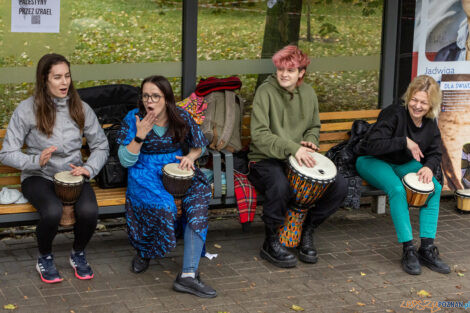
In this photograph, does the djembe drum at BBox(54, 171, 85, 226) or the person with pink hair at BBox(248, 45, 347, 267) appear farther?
the person with pink hair at BBox(248, 45, 347, 267)

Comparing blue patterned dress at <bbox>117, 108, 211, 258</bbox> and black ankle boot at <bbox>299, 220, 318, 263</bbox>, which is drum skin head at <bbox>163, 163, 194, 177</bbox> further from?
black ankle boot at <bbox>299, 220, 318, 263</bbox>

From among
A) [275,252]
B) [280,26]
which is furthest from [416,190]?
[280,26]

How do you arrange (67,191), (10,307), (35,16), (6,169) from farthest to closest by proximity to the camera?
(35,16), (6,169), (67,191), (10,307)

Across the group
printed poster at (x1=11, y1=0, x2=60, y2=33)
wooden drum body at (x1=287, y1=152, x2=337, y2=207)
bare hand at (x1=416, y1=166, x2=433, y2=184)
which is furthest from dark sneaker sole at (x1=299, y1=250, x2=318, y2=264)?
printed poster at (x1=11, y1=0, x2=60, y2=33)

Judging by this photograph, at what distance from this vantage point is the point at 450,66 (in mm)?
7305

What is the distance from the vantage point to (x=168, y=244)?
17.7 ft

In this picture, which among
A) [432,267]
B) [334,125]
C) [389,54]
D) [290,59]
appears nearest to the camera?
[432,267]

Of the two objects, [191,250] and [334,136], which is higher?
[334,136]

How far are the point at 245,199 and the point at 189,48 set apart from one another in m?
1.44

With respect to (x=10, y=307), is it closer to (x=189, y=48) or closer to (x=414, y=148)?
(x=189, y=48)

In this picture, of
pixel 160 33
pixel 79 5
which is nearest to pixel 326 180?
pixel 160 33

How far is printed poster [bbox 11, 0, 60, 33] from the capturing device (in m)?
6.09

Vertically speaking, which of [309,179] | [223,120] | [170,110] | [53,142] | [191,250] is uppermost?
[170,110]

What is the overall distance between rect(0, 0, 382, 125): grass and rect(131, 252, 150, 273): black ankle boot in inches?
61.2
